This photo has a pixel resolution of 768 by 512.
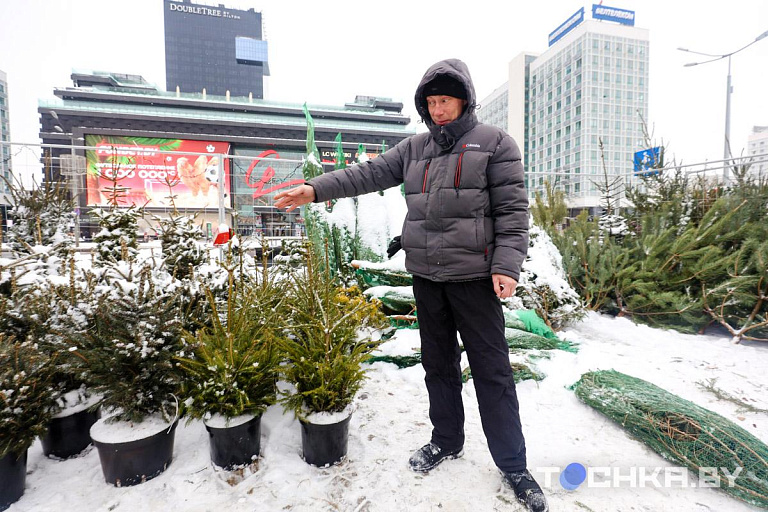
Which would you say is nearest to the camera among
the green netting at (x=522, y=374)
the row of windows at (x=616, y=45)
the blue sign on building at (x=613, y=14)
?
the green netting at (x=522, y=374)

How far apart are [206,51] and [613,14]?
103 metres

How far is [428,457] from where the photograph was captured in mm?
1849

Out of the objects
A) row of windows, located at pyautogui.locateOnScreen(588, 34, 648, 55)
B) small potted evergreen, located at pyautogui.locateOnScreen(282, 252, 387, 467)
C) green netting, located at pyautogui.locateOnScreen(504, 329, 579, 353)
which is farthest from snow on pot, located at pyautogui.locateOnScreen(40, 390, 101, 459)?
row of windows, located at pyautogui.locateOnScreen(588, 34, 648, 55)

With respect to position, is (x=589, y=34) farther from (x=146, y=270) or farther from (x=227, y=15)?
(x=227, y=15)

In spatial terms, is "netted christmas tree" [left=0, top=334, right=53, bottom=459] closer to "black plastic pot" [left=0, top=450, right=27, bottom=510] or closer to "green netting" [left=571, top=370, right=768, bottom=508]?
"black plastic pot" [left=0, top=450, right=27, bottom=510]

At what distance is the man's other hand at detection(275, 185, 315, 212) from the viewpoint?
5.98ft

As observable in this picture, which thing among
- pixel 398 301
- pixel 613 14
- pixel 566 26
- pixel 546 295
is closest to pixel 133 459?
pixel 398 301

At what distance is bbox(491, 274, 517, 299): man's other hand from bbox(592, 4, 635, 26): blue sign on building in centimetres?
7307

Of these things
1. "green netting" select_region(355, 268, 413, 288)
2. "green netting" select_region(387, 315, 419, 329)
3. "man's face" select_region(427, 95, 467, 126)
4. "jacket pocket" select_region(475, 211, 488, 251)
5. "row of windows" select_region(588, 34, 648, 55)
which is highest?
"row of windows" select_region(588, 34, 648, 55)

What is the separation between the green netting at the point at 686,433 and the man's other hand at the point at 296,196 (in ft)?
6.83

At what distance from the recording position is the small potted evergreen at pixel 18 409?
58.4 inches

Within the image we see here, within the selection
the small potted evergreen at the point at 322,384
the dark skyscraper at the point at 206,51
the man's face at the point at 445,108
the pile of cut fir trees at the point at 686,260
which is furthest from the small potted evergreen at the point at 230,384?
the dark skyscraper at the point at 206,51

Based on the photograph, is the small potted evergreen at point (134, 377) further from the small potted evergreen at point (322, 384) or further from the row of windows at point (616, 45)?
the row of windows at point (616, 45)

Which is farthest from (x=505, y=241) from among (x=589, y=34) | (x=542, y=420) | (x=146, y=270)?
(x=589, y=34)
